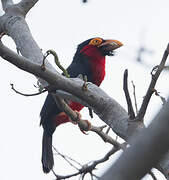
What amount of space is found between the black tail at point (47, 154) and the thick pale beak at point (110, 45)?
152 centimetres

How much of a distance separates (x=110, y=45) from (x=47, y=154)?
1779 mm

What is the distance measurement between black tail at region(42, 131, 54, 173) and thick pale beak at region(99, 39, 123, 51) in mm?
1524

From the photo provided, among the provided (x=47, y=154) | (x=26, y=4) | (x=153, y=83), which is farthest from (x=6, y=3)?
(x=153, y=83)

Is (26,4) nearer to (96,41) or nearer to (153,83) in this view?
(96,41)

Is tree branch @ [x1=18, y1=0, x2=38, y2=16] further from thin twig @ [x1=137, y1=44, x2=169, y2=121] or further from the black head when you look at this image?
thin twig @ [x1=137, y1=44, x2=169, y2=121]

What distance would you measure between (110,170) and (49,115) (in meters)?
4.23

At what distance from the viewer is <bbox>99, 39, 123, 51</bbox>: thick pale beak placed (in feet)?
17.4

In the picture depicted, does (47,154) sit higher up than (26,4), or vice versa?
(26,4)

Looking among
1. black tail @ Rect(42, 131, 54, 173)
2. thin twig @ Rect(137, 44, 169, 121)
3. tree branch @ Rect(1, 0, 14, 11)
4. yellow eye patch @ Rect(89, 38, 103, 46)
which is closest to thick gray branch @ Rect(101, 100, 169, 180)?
thin twig @ Rect(137, 44, 169, 121)

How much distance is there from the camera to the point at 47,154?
4910 mm

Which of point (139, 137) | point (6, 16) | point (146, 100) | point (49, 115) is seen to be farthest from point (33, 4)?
point (139, 137)

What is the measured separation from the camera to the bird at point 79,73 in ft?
15.9

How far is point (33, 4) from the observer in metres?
3.74

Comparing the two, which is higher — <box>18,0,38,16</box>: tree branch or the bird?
<box>18,0,38,16</box>: tree branch
